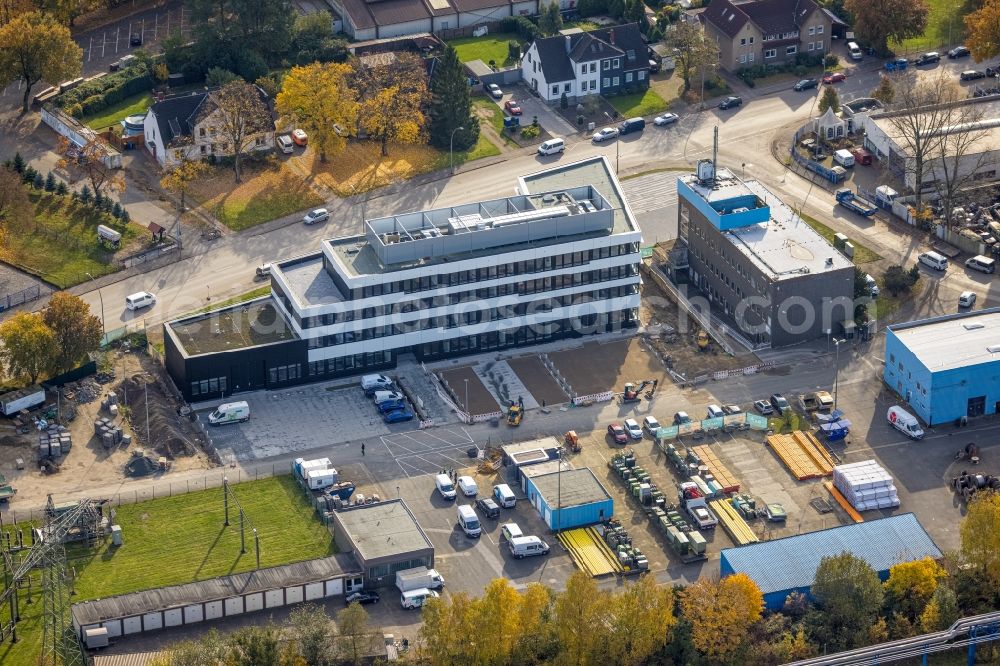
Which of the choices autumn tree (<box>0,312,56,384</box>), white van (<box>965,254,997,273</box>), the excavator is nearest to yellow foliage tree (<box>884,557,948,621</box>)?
the excavator

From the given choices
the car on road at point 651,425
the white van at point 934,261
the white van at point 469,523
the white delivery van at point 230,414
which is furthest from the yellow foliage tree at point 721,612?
the white van at point 934,261

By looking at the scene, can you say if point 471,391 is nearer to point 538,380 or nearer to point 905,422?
point 538,380

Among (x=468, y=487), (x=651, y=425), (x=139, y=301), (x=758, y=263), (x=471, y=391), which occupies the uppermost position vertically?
(x=758, y=263)

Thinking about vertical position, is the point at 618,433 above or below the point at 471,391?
below

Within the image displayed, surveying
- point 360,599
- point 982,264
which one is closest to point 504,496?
point 360,599

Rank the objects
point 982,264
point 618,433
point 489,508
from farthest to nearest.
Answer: point 982,264 < point 618,433 < point 489,508

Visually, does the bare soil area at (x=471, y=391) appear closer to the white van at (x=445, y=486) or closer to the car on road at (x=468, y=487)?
the car on road at (x=468, y=487)
